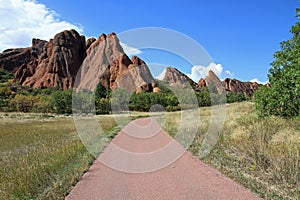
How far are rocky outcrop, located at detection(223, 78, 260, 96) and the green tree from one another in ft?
392

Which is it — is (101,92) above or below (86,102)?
above

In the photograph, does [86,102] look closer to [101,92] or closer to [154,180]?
[101,92]

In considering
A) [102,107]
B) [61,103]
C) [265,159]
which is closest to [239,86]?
[102,107]

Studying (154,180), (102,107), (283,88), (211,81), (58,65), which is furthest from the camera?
(58,65)

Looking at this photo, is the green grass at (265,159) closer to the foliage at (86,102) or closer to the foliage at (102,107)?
the foliage at (86,102)

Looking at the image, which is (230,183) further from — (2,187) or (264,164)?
(2,187)

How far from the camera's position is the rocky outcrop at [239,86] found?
14074 centimetres

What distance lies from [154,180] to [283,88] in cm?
979

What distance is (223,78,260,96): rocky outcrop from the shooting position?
5541 inches

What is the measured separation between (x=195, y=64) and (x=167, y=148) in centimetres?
372

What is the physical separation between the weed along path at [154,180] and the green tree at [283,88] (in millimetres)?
6949

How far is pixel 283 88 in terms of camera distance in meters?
13.0

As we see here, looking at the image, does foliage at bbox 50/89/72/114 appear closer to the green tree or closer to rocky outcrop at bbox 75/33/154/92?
rocky outcrop at bbox 75/33/154/92

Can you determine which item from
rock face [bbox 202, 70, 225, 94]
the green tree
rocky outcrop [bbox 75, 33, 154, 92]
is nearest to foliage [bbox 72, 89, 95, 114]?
rocky outcrop [bbox 75, 33, 154, 92]
